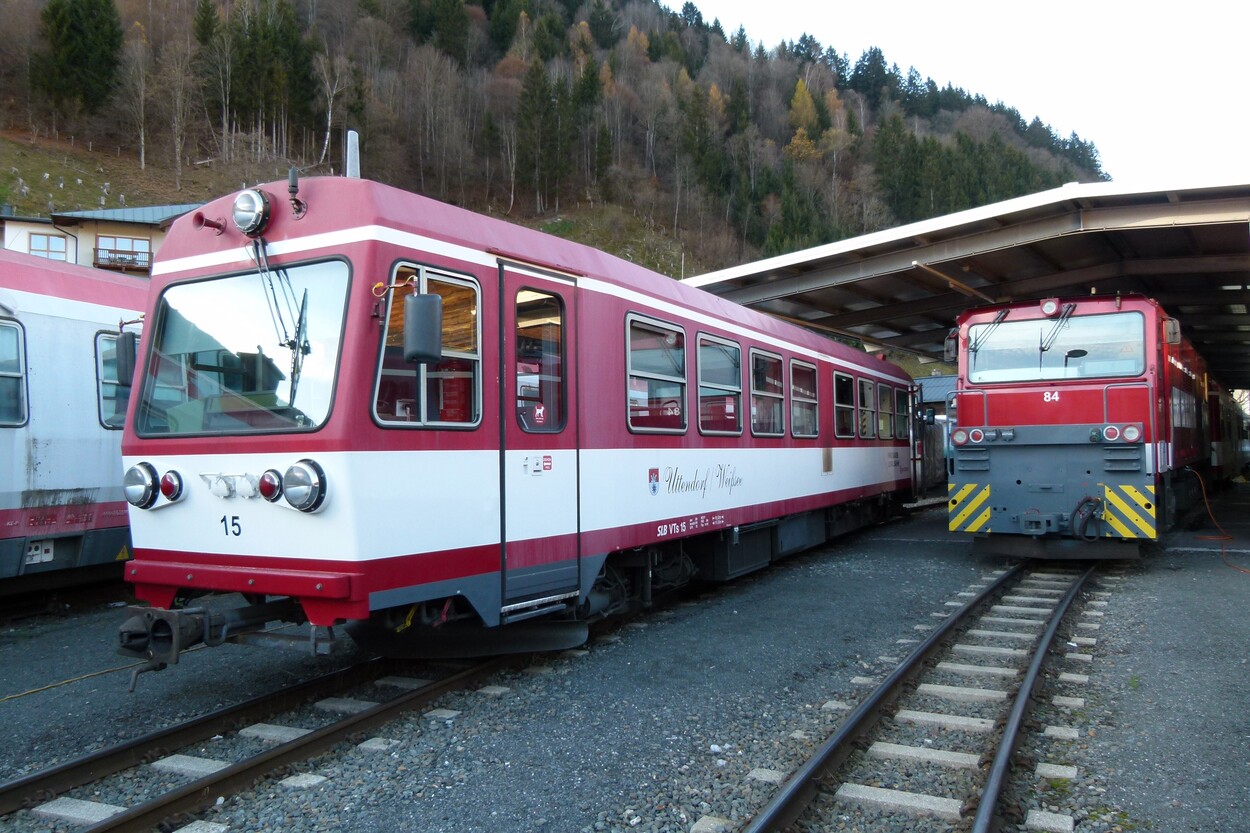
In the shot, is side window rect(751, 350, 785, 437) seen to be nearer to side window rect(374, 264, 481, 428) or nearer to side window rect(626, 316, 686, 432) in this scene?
side window rect(626, 316, 686, 432)

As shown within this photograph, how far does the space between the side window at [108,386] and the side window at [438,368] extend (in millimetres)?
5142

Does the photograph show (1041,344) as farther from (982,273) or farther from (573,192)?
(573,192)

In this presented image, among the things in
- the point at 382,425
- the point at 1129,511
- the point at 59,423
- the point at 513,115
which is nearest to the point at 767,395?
the point at 1129,511

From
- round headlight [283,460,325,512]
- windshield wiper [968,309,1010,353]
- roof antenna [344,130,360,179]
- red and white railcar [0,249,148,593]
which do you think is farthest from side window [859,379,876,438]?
round headlight [283,460,325,512]

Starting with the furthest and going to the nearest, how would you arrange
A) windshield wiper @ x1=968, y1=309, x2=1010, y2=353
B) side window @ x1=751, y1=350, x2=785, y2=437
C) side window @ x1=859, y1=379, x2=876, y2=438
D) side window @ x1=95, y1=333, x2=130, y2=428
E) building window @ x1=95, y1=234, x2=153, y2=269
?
building window @ x1=95, y1=234, x2=153, y2=269, side window @ x1=859, y1=379, x2=876, y2=438, windshield wiper @ x1=968, y1=309, x2=1010, y2=353, side window @ x1=751, y1=350, x2=785, y2=437, side window @ x1=95, y1=333, x2=130, y2=428

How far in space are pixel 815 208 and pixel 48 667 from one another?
65704 millimetres

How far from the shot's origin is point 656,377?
7.11 metres

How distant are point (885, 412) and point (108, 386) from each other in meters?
11.2

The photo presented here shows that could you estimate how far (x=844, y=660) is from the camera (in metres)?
6.23

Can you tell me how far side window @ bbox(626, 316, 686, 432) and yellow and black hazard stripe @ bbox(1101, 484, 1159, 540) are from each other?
17.9ft

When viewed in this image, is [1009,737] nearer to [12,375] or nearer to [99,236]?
[12,375]

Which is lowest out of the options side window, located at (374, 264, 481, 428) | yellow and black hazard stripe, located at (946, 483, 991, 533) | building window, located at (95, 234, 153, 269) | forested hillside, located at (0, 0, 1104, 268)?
yellow and black hazard stripe, located at (946, 483, 991, 533)

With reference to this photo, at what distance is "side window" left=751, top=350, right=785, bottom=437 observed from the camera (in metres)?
9.11

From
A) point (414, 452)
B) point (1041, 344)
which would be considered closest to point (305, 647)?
point (414, 452)
